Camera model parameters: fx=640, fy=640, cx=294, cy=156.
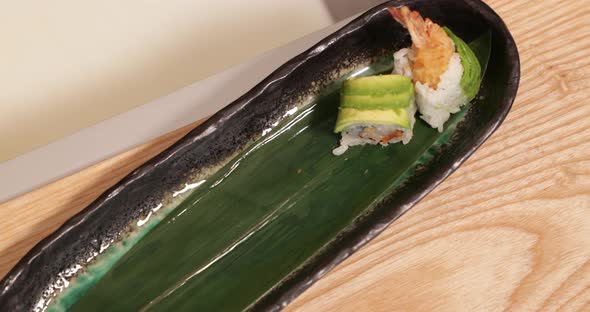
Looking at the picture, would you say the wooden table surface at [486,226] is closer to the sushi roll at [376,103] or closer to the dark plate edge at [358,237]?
the dark plate edge at [358,237]

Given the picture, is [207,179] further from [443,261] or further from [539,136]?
[539,136]

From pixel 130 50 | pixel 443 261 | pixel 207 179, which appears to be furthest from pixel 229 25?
pixel 443 261

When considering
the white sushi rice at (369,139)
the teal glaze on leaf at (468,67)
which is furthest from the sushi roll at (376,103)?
the teal glaze on leaf at (468,67)

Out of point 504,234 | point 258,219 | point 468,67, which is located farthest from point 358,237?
point 468,67

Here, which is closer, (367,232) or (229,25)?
(367,232)

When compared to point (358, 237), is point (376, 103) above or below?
above

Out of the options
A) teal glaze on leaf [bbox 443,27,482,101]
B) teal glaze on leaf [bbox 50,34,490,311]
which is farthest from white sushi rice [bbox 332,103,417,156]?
teal glaze on leaf [bbox 443,27,482,101]

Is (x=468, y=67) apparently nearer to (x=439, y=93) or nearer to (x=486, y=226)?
(x=439, y=93)
